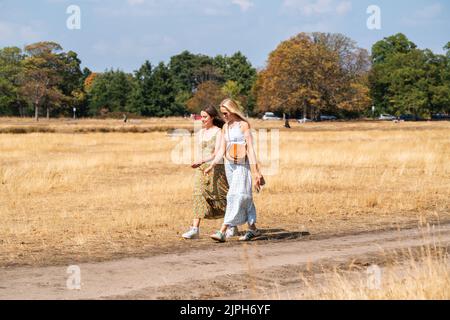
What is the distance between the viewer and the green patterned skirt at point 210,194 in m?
11.0

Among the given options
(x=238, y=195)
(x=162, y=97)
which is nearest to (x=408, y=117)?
(x=162, y=97)

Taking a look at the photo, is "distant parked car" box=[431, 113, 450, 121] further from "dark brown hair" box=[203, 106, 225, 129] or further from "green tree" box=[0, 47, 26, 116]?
"dark brown hair" box=[203, 106, 225, 129]

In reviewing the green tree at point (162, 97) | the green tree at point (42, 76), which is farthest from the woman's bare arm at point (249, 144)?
the green tree at point (162, 97)

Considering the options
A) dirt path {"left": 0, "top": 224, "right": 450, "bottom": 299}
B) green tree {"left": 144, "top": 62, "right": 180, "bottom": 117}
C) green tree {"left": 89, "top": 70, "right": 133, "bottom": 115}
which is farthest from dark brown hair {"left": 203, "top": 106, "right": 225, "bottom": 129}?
green tree {"left": 144, "top": 62, "right": 180, "bottom": 117}

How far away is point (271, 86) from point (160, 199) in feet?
224

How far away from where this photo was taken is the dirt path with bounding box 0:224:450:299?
738cm

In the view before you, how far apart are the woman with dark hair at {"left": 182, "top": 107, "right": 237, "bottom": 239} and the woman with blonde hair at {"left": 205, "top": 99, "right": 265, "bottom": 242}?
32 centimetres

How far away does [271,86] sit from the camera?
276 ft

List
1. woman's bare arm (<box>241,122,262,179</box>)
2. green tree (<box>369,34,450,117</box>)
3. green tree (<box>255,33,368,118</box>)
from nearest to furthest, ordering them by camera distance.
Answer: woman's bare arm (<box>241,122,262,179</box>), green tree (<box>255,33,368,118</box>), green tree (<box>369,34,450,117</box>)

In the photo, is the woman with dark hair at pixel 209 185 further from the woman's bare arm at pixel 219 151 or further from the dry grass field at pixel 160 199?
the dry grass field at pixel 160 199

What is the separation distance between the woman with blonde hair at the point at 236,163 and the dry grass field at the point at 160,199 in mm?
571
